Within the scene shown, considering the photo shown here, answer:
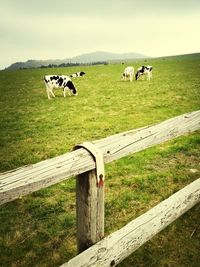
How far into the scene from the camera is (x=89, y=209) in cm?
212

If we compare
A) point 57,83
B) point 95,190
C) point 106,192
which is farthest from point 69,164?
point 57,83

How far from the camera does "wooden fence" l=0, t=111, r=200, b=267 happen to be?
1719 millimetres

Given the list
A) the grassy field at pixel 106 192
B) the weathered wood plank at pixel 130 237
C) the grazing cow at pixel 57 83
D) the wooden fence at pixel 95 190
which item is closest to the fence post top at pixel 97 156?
the wooden fence at pixel 95 190

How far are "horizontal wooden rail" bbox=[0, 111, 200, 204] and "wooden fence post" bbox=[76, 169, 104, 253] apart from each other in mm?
160

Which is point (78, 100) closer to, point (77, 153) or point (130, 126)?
point (130, 126)

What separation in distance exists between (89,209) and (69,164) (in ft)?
1.52

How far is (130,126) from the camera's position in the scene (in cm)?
987

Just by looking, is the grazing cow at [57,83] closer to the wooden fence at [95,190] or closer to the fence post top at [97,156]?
the wooden fence at [95,190]

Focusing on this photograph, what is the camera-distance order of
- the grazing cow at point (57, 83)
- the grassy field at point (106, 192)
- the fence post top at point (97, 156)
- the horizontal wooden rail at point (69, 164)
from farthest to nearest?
1. the grazing cow at point (57, 83)
2. the grassy field at point (106, 192)
3. the fence post top at point (97, 156)
4. the horizontal wooden rail at point (69, 164)

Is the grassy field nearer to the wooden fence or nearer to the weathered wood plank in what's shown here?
the weathered wood plank

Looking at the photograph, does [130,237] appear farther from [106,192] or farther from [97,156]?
[106,192]

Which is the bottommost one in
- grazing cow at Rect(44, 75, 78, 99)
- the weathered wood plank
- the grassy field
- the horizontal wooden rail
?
the grassy field

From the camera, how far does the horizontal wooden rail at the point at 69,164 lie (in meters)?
1.64

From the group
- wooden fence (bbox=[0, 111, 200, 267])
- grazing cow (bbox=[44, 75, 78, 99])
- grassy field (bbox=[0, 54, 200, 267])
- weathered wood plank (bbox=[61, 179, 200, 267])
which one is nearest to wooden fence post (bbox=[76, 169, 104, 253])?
wooden fence (bbox=[0, 111, 200, 267])
